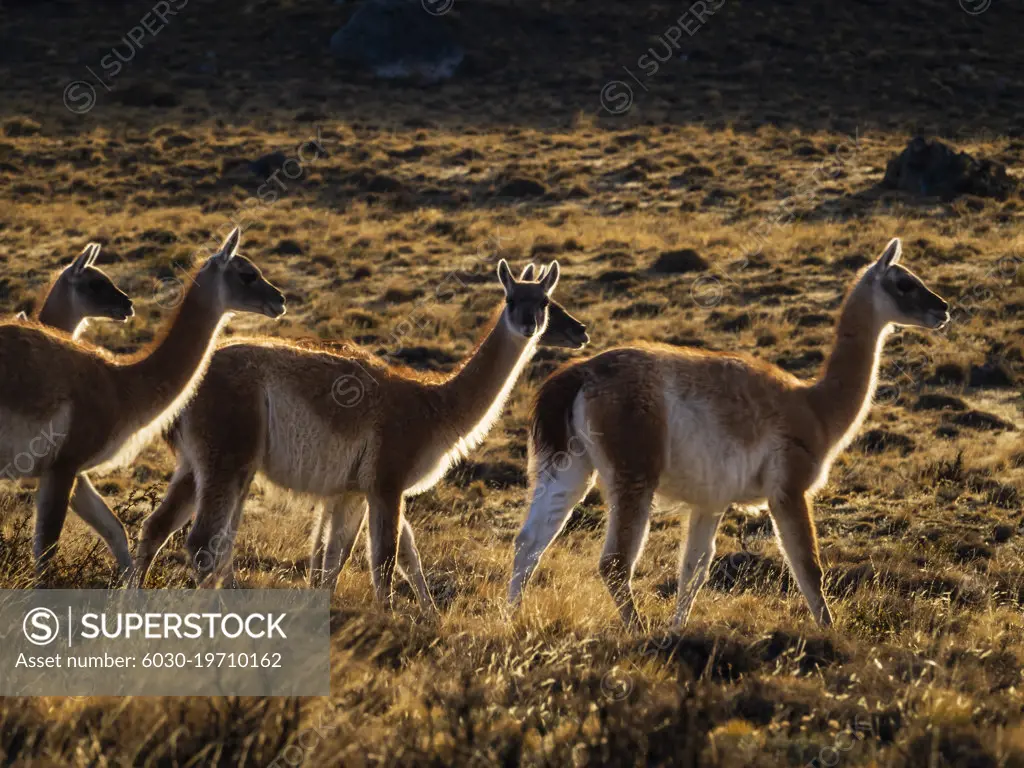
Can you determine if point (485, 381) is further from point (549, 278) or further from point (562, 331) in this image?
point (562, 331)

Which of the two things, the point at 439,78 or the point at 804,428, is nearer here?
the point at 804,428

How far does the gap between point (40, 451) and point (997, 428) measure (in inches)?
374

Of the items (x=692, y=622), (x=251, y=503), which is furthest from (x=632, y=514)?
(x=251, y=503)

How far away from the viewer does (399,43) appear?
1688 inches

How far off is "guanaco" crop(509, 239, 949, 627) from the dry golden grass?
1.16ft

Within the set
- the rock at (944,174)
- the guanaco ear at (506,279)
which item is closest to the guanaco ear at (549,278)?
the guanaco ear at (506,279)

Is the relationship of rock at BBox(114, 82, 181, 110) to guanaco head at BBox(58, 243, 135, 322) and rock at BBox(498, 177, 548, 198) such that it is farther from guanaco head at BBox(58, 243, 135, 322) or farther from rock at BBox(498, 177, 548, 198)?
guanaco head at BBox(58, 243, 135, 322)

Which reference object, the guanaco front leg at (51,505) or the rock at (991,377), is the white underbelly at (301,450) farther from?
the rock at (991,377)

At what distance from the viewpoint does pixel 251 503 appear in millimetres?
9930

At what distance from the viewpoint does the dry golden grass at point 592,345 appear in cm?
426

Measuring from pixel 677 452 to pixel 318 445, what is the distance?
1.90 metres

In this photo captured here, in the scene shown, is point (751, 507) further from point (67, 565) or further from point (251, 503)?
point (251, 503)

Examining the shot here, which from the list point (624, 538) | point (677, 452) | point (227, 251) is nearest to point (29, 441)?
point (227, 251)

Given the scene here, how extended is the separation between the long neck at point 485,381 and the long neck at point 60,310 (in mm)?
3380
